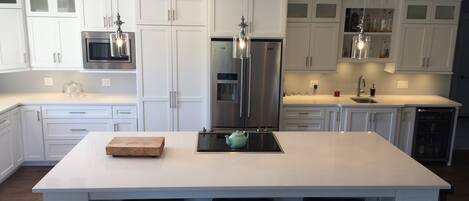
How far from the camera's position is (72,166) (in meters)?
2.48

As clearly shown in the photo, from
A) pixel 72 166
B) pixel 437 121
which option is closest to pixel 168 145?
pixel 72 166

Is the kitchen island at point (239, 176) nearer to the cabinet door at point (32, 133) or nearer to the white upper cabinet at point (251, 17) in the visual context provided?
the white upper cabinet at point (251, 17)

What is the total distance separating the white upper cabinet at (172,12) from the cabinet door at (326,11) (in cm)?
145

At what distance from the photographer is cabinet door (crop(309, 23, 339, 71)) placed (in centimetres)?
475

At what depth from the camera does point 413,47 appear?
191 inches

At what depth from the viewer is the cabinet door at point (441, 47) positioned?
4824mm

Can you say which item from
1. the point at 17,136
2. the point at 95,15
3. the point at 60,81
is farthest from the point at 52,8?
the point at 17,136

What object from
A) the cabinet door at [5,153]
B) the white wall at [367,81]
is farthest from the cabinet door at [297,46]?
the cabinet door at [5,153]

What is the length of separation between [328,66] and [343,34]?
0.46 meters

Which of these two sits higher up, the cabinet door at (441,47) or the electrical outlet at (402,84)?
the cabinet door at (441,47)

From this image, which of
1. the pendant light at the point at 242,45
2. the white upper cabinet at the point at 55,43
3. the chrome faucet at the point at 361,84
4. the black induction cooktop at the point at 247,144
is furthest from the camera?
the chrome faucet at the point at 361,84

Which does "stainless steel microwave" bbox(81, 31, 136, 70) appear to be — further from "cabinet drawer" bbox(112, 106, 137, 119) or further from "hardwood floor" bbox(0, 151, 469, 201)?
"hardwood floor" bbox(0, 151, 469, 201)

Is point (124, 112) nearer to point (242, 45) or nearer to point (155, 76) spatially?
point (155, 76)

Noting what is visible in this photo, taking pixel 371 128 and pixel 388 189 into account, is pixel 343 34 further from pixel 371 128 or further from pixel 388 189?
pixel 388 189
